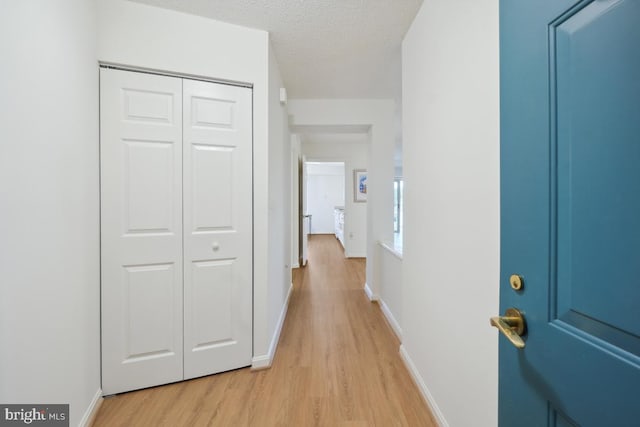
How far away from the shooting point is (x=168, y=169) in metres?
1.66

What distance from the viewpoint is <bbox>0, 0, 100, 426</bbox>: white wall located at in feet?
3.08

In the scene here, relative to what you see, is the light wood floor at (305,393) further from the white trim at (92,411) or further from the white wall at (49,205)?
the white wall at (49,205)

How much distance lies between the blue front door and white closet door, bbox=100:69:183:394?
1778mm

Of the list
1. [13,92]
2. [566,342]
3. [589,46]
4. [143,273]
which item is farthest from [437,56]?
[143,273]

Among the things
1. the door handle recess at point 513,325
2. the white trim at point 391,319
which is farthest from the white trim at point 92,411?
the white trim at point 391,319

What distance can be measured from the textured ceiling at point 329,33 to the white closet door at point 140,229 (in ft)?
2.01

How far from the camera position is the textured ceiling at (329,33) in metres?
1.62

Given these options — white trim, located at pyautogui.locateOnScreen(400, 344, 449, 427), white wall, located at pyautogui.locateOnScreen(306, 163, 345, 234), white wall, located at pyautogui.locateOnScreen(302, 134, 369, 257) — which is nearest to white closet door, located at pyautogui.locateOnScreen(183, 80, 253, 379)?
white trim, located at pyautogui.locateOnScreen(400, 344, 449, 427)

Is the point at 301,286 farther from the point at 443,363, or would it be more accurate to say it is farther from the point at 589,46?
the point at 589,46

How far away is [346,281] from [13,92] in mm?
3730

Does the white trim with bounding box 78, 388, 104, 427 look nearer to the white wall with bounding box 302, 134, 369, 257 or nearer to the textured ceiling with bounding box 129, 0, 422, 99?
Result: the textured ceiling with bounding box 129, 0, 422, 99

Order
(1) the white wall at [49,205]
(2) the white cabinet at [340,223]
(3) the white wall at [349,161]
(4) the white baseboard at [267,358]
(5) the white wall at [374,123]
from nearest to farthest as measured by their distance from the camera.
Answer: (1) the white wall at [49,205]
(4) the white baseboard at [267,358]
(5) the white wall at [374,123]
(3) the white wall at [349,161]
(2) the white cabinet at [340,223]

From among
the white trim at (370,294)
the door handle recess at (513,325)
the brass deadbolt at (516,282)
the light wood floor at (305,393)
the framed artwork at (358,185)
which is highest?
the framed artwork at (358,185)

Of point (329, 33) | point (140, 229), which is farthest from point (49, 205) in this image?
point (329, 33)
